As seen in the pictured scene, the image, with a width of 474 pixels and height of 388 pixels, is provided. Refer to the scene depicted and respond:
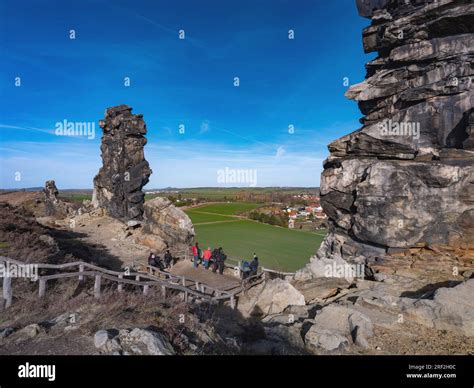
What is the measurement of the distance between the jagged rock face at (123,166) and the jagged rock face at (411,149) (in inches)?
1150

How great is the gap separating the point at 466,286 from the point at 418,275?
12.4 ft

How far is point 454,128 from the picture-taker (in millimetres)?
15805

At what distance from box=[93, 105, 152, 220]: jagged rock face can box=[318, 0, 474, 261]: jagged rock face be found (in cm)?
2921

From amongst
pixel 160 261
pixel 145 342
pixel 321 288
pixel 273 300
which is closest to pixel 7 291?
pixel 145 342

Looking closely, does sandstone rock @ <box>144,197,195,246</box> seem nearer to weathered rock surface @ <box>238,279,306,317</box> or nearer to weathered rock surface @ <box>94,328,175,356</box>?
weathered rock surface @ <box>238,279,306,317</box>

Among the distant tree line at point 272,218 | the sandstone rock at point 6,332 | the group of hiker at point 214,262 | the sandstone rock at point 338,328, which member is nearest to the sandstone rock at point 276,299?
the sandstone rock at point 338,328

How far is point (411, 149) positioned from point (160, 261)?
734 inches

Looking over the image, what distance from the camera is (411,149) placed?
16.7 metres

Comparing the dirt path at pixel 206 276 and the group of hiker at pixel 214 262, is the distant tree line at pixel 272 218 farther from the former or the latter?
the dirt path at pixel 206 276

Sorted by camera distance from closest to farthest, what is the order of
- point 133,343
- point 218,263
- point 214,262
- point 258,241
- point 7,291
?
1. point 133,343
2. point 7,291
3. point 218,263
4. point 214,262
5. point 258,241

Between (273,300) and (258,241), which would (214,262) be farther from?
(258,241)
